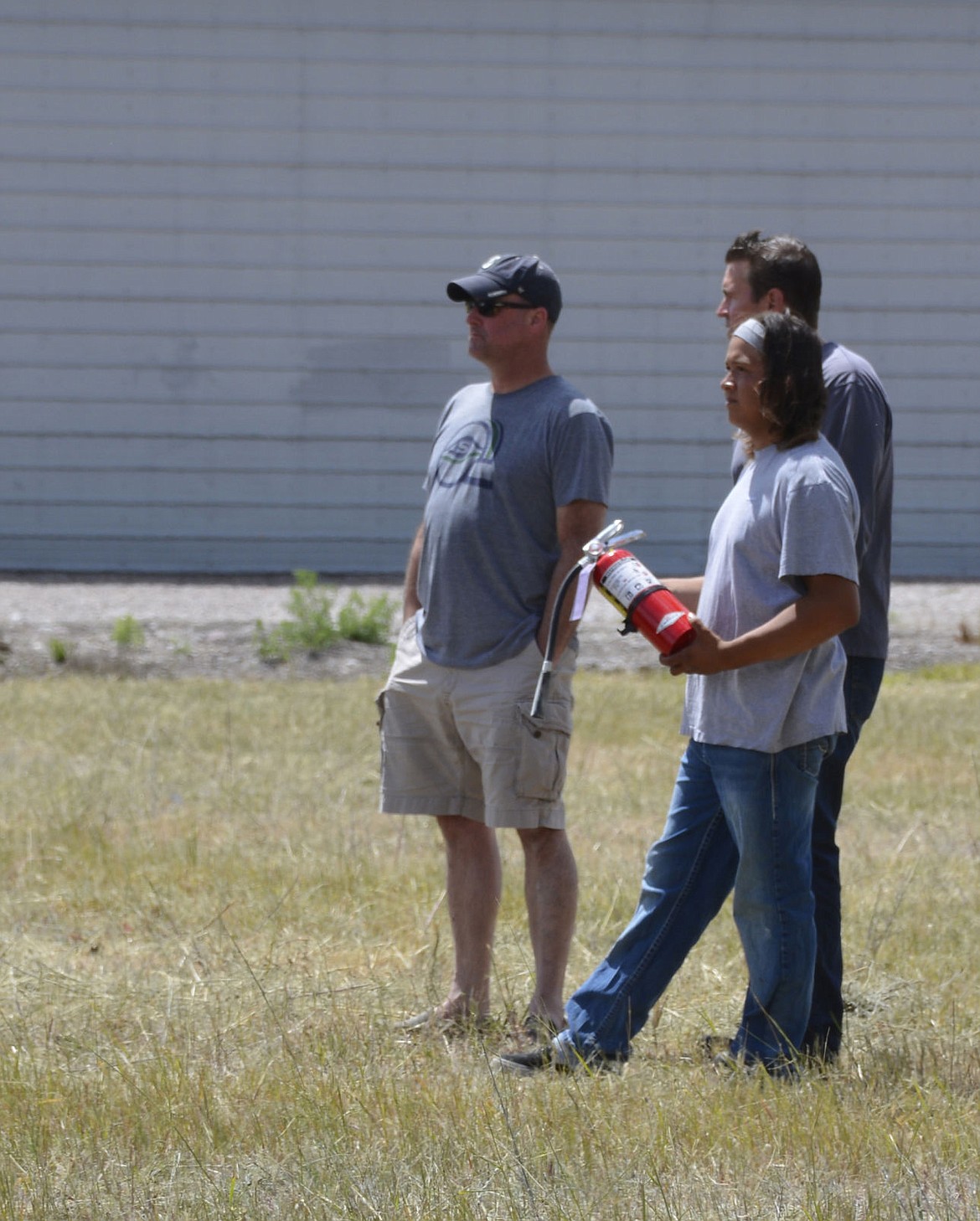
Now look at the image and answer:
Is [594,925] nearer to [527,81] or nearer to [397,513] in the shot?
[397,513]

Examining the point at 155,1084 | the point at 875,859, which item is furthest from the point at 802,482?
the point at 875,859

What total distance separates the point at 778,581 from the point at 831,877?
84cm

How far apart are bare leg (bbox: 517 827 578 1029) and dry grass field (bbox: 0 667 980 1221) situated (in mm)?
157

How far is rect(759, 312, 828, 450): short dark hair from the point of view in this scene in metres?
3.69

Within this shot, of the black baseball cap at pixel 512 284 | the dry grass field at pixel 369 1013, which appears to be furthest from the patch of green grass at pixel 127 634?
the black baseball cap at pixel 512 284

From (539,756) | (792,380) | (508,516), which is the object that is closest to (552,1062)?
(539,756)

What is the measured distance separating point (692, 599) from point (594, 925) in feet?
4.99

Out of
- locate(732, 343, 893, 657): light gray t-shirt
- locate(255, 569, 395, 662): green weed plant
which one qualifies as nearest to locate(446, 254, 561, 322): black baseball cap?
locate(732, 343, 893, 657): light gray t-shirt

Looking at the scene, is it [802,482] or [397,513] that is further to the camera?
[397,513]

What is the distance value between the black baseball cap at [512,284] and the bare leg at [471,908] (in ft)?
4.56

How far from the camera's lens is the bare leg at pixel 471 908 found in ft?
14.6

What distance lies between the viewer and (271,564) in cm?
1427

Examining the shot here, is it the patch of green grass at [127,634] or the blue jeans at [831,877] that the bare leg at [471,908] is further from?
the patch of green grass at [127,634]

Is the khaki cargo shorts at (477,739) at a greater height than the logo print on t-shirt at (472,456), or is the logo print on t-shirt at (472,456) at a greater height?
the logo print on t-shirt at (472,456)
